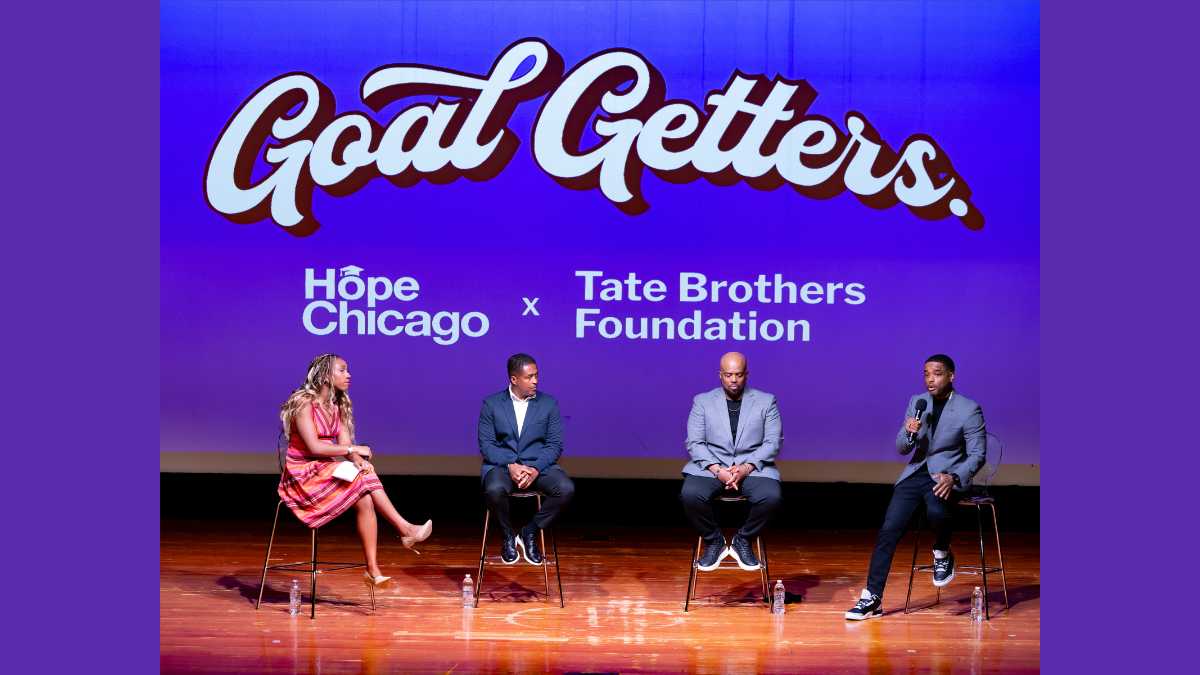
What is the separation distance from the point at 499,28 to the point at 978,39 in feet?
8.97

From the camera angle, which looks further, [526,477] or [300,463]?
[526,477]

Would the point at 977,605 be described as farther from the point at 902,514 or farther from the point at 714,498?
the point at 714,498

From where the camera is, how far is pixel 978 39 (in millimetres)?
7770

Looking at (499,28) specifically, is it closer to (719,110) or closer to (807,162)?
(719,110)

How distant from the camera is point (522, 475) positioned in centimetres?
603

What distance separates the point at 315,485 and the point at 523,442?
40.3 inches

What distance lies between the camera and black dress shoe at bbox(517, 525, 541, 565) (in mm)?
6414

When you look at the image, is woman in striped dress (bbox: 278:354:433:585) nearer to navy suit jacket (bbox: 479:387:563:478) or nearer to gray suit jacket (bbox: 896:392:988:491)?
navy suit jacket (bbox: 479:387:563:478)

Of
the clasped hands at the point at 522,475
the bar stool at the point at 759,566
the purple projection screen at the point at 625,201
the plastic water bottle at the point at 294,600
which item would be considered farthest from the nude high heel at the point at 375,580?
the purple projection screen at the point at 625,201

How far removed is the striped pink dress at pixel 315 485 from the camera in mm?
5602

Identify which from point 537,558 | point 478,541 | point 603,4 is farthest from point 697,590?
point 603,4

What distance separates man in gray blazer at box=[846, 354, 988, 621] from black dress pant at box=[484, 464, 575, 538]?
1.37 meters

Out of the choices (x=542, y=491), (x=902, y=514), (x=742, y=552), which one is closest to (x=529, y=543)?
(x=542, y=491)

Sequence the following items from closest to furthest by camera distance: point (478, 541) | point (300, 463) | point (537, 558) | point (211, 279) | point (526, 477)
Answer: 1. point (300, 463)
2. point (526, 477)
3. point (537, 558)
4. point (478, 541)
5. point (211, 279)
